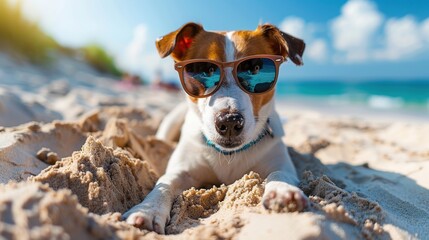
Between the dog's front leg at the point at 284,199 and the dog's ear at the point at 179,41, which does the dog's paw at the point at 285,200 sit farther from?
the dog's ear at the point at 179,41

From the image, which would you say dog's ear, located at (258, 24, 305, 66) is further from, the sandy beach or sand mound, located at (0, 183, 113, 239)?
sand mound, located at (0, 183, 113, 239)

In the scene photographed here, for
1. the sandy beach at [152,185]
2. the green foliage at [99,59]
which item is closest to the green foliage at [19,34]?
the green foliage at [99,59]

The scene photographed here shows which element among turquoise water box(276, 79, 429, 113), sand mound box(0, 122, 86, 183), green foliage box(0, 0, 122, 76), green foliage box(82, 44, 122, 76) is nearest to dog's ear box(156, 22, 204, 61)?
→ sand mound box(0, 122, 86, 183)

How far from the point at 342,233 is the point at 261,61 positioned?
117 centimetres

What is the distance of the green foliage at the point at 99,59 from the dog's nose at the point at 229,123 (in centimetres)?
Answer: 1538

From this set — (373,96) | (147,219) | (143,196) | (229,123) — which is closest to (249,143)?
(229,123)

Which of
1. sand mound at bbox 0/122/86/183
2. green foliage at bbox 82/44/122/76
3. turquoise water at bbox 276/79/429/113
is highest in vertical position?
green foliage at bbox 82/44/122/76

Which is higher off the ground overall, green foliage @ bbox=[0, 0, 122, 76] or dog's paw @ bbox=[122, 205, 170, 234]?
green foliage @ bbox=[0, 0, 122, 76]

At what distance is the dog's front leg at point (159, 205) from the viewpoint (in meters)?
1.78

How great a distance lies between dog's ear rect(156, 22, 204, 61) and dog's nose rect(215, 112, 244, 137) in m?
0.61

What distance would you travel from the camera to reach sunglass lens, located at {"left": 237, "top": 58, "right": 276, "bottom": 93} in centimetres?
240

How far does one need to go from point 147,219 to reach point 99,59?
16202 mm

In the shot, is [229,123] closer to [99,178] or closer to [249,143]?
[249,143]

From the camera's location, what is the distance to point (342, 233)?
1604mm
